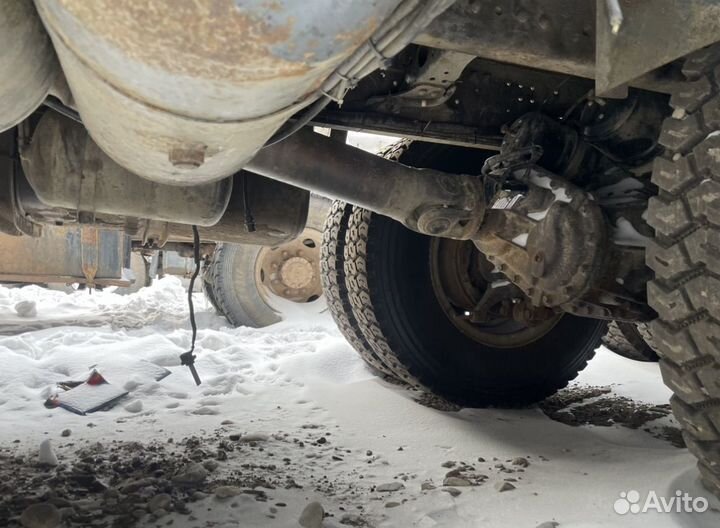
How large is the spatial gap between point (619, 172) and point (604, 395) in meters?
1.51

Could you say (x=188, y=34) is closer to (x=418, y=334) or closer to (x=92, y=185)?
(x=92, y=185)

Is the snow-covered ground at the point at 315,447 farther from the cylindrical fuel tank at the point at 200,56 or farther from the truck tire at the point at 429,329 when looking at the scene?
the cylindrical fuel tank at the point at 200,56

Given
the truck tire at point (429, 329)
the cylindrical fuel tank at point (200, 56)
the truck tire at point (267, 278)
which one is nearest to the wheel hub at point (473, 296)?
the truck tire at point (429, 329)

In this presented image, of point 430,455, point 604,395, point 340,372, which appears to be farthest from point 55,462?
point 604,395

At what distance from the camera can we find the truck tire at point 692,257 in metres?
1.13

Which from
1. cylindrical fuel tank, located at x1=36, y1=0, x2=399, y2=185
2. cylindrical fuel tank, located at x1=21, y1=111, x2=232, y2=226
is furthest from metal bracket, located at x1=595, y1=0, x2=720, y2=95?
cylindrical fuel tank, located at x1=21, y1=111, x2=232, y2=226

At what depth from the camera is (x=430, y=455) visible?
1930mm

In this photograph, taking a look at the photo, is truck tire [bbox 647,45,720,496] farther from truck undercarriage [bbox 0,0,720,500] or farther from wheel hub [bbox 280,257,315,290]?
wheel hub [bbox 280,257,315,290]

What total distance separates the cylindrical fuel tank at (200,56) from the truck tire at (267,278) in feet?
12.9

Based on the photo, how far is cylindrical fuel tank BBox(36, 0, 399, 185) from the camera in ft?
2.25

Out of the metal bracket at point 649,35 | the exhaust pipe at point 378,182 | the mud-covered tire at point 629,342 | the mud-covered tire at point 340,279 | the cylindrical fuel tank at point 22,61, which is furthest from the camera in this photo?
the mud-covered tire at point 629,342

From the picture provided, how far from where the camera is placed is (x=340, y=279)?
277 cm

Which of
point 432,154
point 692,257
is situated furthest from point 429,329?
point 692,257

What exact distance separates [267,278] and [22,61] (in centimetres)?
415
